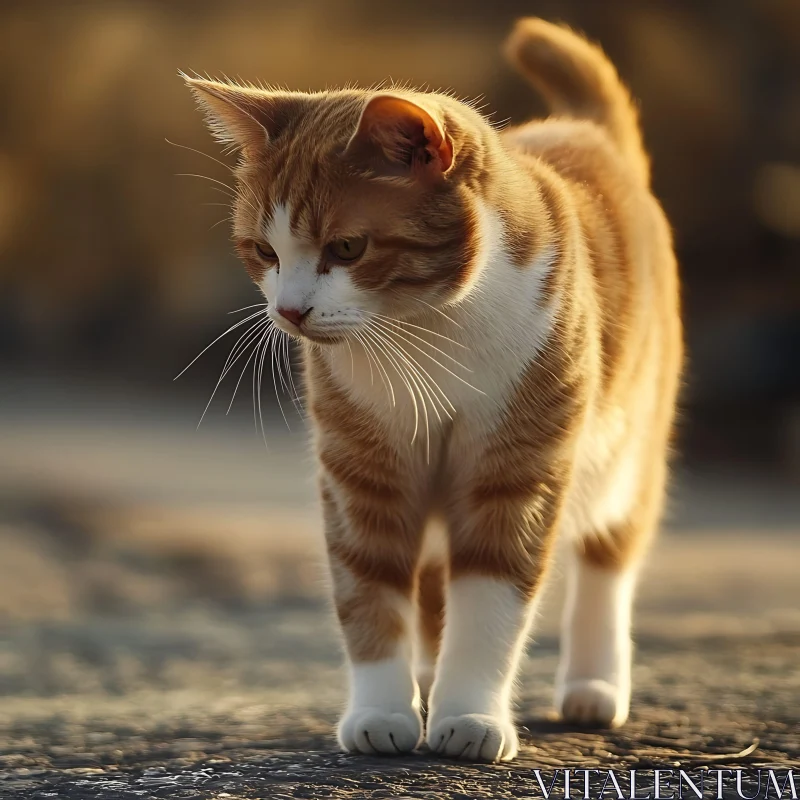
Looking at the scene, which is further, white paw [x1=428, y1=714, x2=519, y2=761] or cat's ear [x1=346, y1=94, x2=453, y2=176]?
white paw [x1=428, y1=714, x2=519, y2=761]

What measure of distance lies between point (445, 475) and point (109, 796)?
51cm

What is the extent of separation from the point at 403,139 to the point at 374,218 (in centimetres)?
9

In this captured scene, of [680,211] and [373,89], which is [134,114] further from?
[373,89]

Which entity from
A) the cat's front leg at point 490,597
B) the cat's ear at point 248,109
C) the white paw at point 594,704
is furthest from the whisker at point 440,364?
the white paw at point 594,704

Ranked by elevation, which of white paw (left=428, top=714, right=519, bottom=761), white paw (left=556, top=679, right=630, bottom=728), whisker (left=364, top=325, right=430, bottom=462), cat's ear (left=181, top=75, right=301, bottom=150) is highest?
cat's ear (left=181, top=75, right=301, bottom=150)

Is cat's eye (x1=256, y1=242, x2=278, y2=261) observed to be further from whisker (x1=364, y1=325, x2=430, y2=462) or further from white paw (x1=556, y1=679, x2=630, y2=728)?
white paw (x1=556, y1=679, x2=630, y2=728)

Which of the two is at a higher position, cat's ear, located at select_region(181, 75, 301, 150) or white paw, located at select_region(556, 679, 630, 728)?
cat's ear, located at select_region(181, 75, 301, 150)

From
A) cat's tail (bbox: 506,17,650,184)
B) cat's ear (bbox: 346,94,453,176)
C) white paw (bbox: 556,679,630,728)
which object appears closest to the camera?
cat's ear (bbox: 346,94,453,176)

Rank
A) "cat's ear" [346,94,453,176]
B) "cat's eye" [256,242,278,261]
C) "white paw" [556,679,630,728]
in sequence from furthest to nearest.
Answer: "white paw" [556,679,630,728], "cat's eye" [256,242,278,261], "cat's ear" [346,94,453,176]

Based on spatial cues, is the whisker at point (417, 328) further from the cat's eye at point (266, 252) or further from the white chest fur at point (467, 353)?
the cat's eye at point (266, 252)

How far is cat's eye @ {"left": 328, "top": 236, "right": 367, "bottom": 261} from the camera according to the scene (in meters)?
1.29

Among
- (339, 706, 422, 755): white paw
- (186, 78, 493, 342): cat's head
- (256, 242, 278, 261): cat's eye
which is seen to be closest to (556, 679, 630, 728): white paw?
(339, 706, 422, 755): white paw

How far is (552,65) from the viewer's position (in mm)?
1950

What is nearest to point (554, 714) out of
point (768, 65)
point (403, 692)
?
point (403, 692)
